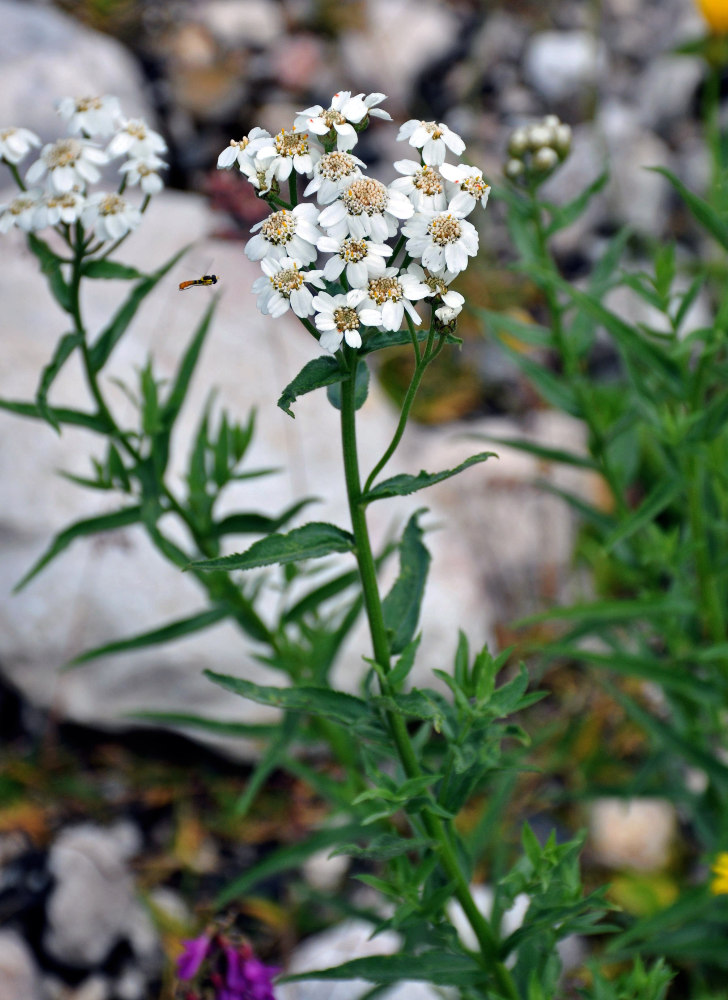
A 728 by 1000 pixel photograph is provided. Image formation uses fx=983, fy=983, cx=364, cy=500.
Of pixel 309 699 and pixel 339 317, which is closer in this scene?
pixel 339 317

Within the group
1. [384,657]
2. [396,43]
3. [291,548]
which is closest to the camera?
[291,548]

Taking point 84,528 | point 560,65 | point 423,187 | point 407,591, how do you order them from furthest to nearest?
point 560,65
point 84,528
point 407,591
point 423,187

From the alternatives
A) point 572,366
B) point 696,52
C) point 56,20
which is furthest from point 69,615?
point 56,20

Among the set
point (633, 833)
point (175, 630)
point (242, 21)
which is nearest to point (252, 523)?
point (175, 630)

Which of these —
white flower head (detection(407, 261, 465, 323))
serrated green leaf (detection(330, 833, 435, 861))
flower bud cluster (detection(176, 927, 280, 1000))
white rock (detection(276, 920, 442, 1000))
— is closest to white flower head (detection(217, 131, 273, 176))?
white flower head (detection(407, 261, 465, 323))

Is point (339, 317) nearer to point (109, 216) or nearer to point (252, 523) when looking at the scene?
point (109, 216)

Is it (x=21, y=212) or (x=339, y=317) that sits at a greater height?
(x=21, y=212)

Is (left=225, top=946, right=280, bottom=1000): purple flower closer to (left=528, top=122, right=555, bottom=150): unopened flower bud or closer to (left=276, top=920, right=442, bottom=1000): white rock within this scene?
(left=276, top=920, right=442, bottom=1000): white rock
